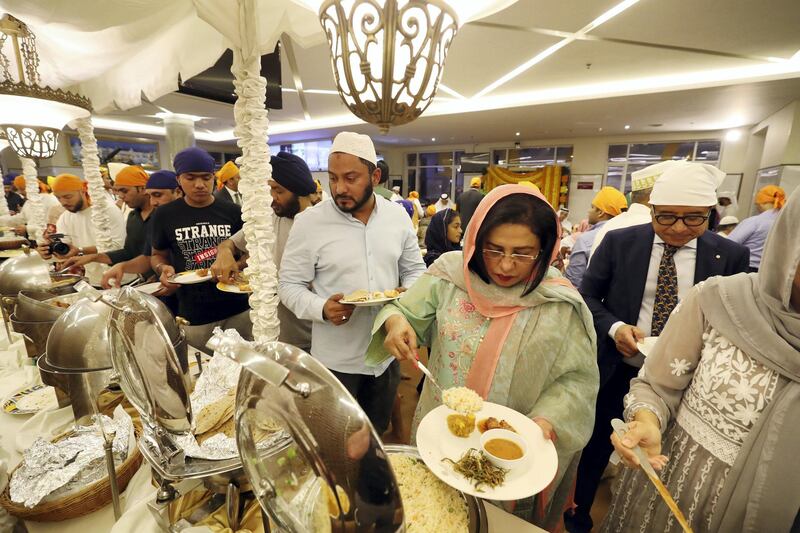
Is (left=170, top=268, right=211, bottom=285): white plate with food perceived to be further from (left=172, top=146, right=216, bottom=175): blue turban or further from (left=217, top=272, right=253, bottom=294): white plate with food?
(left=172, top=146, right=216, bottom=175): blue turban

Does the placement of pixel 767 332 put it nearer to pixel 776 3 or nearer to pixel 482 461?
pixel 482 461

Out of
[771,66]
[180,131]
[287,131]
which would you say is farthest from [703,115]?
[180,131]

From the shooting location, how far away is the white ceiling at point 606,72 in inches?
152

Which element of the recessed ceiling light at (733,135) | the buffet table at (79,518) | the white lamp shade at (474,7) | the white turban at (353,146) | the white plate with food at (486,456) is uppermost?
the recessed ceiling light at (733,135)

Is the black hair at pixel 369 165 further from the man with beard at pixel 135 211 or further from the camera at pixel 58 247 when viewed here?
the camera at pixel 58 247

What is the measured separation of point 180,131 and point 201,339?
9825 millimetres

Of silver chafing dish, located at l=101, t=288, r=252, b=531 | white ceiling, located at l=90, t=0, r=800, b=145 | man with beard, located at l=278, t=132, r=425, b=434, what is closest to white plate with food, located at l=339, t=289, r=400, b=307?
man with beard, located at l=278, t=132, r=425, b=434

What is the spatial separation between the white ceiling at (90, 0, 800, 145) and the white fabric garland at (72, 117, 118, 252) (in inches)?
110

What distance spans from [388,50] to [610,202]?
3229 mm

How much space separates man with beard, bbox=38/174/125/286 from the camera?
3.82 meters

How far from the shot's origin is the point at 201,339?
2.39m

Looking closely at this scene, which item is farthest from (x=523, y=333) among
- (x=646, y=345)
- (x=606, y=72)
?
(x=606, y=72)

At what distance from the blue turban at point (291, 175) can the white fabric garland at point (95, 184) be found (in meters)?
2.46

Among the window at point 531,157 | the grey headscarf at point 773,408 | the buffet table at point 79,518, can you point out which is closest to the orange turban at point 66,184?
the buffet table at point 79,518
